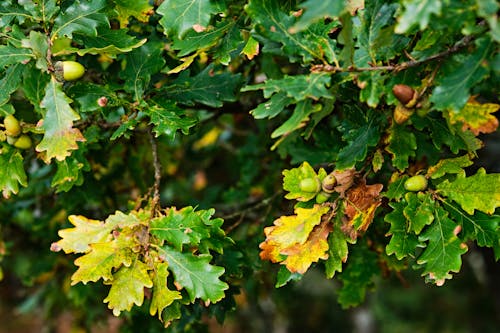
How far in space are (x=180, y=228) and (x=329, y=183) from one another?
1.28 feet

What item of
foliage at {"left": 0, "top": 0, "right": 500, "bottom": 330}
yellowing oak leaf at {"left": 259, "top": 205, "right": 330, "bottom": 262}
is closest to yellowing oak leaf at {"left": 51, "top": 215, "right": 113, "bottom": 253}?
foliage at {"left": 0, "top": 0, "right": 500, "bottom": 330}

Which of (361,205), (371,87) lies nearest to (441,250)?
(361,205)

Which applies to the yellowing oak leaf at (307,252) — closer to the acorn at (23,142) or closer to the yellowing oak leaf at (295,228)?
the yellowing oak leaf at (295,228)

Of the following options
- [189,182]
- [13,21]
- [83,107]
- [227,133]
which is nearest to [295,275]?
[83,107]

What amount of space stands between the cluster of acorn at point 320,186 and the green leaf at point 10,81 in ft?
2.45

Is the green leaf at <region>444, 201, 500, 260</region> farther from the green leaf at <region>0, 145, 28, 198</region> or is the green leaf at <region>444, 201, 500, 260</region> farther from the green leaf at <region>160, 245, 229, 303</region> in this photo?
the green leaf at <region>0, 145, 28, 198</region>

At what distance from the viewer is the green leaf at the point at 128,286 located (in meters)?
1.48

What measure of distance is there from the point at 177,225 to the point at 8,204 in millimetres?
1397

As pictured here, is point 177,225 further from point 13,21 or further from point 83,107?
point 13,21

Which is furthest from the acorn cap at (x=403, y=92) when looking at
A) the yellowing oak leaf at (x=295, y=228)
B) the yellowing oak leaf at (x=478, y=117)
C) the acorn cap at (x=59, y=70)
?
the acorn cap at (x=59, y=70)

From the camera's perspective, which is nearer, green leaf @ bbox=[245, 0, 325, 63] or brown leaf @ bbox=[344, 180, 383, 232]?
→ green leaf @ bbox=[245, 0, 325, 63]

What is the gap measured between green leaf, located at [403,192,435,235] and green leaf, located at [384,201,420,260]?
0.09 feet

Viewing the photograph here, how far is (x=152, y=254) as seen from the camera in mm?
1523

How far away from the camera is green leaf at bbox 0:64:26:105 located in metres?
1.49
